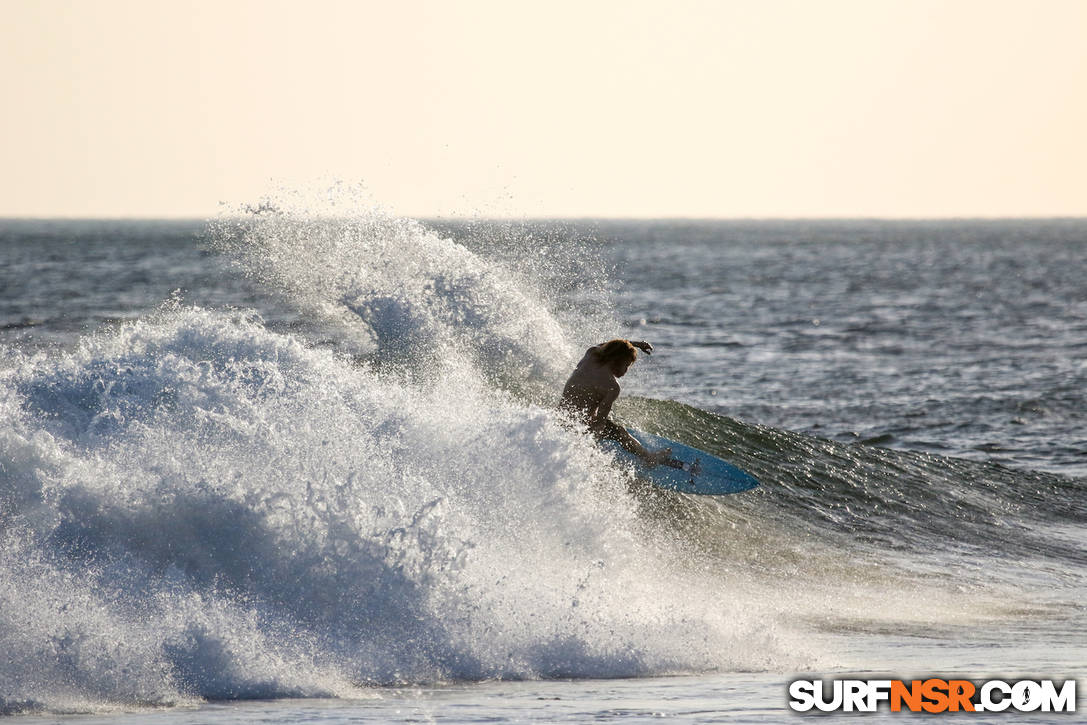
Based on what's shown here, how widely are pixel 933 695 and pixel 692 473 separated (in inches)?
216

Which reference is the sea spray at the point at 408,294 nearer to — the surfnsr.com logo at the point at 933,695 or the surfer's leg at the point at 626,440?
the surfer's leg at the point at 626,440

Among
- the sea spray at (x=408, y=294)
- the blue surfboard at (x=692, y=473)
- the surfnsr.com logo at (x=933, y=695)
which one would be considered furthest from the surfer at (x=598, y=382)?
the surfnsr.com logo at (x=933, y=695)

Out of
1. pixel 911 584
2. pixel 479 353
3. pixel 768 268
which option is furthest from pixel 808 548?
pixel 768 268

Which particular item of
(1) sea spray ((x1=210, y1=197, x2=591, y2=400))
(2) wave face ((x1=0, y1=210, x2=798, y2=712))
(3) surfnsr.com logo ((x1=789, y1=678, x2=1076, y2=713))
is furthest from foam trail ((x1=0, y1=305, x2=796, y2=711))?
(1) sea spray ((x1=210, y1=197, x2=591, y2=400))

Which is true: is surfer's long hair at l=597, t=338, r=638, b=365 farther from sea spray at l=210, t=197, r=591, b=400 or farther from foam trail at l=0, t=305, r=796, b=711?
sea spray at l=210, t=197, r=591, b=400

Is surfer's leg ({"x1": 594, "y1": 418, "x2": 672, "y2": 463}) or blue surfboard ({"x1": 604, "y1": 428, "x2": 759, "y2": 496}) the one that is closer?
surfer's leg ({"x1": 594, "y1": 418, "x2": 672, "y2": 463})

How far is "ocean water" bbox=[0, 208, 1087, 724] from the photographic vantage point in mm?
7864

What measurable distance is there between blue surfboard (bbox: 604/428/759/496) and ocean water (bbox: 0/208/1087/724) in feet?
0.85

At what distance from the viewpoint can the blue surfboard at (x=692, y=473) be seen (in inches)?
507

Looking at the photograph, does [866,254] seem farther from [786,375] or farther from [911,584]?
[911,584]

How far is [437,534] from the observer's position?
8977 millimetres

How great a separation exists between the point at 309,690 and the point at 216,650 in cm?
63

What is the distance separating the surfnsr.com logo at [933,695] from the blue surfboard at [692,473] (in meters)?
4.79

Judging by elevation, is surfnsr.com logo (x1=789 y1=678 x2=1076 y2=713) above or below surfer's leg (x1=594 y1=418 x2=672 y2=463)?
below
